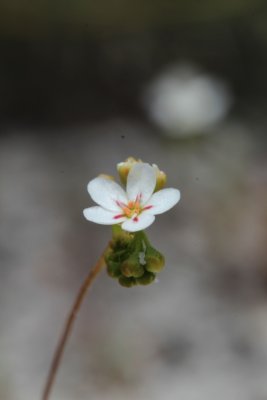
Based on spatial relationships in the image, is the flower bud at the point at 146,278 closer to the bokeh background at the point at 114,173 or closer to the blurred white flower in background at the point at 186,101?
the bokeh background at the point at 114,173

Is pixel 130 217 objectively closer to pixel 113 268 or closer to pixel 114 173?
pixel 113 268

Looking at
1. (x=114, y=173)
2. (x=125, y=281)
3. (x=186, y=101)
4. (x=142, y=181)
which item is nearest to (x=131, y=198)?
(x=142, y=181)

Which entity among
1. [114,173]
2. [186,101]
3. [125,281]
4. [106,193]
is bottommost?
[125,281]

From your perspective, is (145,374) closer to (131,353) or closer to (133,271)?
(131,353)

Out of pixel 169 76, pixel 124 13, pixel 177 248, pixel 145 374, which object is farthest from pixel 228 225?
pixel 124 13

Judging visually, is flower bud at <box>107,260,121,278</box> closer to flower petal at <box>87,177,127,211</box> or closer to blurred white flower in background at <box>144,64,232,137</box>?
flower petal at <box>87,177,127,211</box>

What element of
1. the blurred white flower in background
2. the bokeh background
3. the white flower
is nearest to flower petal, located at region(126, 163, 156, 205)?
the white flower
